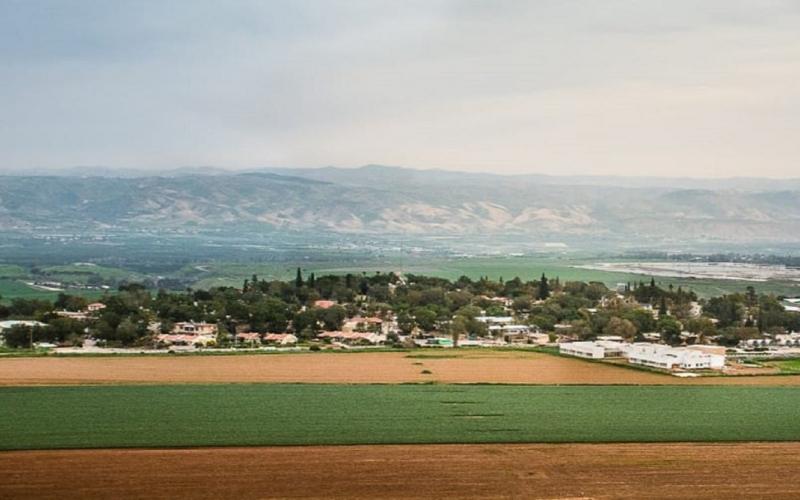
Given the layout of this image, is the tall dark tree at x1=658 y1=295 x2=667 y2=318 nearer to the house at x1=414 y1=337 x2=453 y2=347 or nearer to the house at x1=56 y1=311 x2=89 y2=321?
the house at x1=414 y1=337 x2=453 y2=347

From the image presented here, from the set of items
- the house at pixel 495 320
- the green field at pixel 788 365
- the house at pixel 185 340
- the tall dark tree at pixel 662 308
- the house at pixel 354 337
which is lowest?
the house at pixel 185 340

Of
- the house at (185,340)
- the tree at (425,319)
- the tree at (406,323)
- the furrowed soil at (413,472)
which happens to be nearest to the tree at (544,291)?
the tree at (425,319)

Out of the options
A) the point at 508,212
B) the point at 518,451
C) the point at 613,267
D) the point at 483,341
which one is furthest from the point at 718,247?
the point at 518,451

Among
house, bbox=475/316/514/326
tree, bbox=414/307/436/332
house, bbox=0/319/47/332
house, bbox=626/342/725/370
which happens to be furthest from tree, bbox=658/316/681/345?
house, bbox=0/319/47/332

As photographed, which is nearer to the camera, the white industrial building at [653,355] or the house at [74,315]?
the white industrial building at [653,355]

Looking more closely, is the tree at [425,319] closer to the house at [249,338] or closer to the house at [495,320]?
the house at [495,320]
